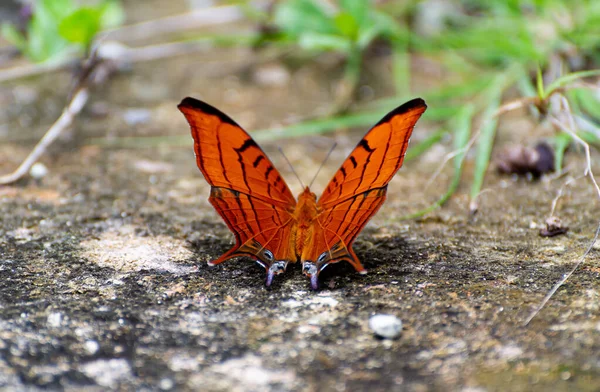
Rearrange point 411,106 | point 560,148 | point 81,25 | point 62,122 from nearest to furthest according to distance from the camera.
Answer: point 411,106 < point 560,148 < point 62,122 < point 81,25

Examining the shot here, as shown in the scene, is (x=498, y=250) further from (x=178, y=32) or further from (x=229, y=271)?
(x=178, y=32)

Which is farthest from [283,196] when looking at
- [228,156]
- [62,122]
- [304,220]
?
[62,122]

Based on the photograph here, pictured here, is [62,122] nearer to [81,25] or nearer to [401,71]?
[81,25]

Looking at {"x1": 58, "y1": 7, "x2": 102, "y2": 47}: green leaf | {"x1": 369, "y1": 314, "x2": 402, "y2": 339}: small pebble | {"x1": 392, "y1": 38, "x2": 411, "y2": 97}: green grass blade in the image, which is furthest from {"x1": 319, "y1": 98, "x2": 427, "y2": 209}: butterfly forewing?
{"x1": 58, "y1": 7, "x2": 102, "y2": 47}: green leaf

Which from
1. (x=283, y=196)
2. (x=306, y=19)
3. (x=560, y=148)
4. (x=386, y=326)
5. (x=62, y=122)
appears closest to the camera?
(x=386, y=326)

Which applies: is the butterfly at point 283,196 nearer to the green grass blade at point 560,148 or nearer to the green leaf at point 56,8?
the green grass blade at point 560,148

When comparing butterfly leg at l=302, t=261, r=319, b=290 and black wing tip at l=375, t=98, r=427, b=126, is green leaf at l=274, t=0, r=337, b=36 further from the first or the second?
butterfly leg at l=302, t=261, r=319, b=290

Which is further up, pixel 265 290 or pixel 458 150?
pixel 458 150
